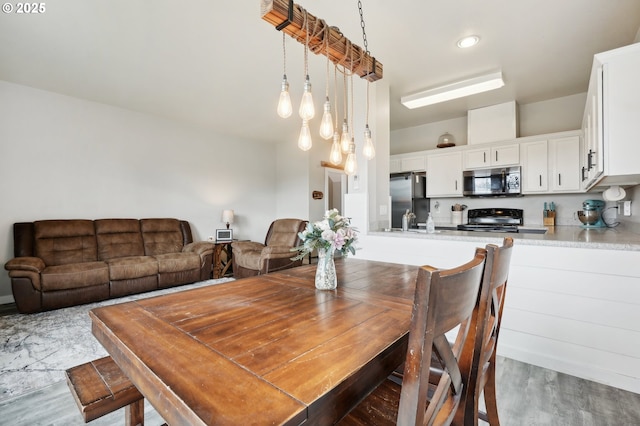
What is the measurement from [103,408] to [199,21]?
2649mm

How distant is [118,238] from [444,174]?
4.88 m

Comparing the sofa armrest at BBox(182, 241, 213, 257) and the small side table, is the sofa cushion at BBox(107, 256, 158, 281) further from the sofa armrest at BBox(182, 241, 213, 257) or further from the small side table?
the small side table

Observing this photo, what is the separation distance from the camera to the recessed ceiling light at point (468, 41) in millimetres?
2508

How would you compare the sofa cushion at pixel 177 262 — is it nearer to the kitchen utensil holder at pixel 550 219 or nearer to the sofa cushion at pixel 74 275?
the sofa cushion at pixel 74 275

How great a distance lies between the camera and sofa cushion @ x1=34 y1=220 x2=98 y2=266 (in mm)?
3457

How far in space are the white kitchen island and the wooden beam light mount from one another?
5.06 feet

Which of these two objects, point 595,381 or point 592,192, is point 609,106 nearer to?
point 595,381

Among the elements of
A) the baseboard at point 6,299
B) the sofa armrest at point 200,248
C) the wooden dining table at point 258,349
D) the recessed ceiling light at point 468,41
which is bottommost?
the baseboard at point 6,299

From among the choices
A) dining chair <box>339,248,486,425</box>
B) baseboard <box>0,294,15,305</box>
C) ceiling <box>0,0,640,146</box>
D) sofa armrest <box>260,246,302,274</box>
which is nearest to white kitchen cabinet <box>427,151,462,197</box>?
ceiling <box>0,0,640,146</box>

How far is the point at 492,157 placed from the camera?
3908 millimetres

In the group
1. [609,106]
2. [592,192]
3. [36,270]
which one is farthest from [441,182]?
[36,270]

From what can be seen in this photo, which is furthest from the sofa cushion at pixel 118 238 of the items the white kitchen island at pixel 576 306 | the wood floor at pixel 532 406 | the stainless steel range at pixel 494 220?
the stainless steel range at pixel 494 220

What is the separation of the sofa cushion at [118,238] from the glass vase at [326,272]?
149 inches

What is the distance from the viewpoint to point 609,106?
179 cm
